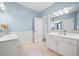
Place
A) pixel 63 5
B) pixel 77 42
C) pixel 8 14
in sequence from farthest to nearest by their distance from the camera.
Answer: pixel 63 5
pixel 8 14
pixel 77 42

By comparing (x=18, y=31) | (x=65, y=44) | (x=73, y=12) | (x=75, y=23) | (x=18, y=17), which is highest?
(x=73, y=12)

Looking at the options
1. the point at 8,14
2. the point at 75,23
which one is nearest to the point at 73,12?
the point at 75,23

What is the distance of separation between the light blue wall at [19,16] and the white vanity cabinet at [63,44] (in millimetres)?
987

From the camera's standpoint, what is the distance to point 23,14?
238cm

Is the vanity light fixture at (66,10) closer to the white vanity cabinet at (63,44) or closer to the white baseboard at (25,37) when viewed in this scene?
the white vanity cabinet at (63,44)

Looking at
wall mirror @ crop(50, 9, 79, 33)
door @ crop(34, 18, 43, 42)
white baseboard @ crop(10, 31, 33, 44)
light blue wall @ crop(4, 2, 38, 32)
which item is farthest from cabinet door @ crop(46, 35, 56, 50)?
light blue wall @ crop(4, 2, 38, 32)

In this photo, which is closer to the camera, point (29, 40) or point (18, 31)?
point (18, 31)

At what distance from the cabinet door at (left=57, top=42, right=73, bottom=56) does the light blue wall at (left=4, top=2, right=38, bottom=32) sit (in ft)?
3.42

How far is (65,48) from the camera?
246cm

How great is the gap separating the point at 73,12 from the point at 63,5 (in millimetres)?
383

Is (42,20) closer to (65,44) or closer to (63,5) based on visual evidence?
(63,5)

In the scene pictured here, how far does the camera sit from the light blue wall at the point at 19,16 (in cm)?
225

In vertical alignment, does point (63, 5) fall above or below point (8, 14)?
above

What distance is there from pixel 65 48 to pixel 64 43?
14 centimetres
